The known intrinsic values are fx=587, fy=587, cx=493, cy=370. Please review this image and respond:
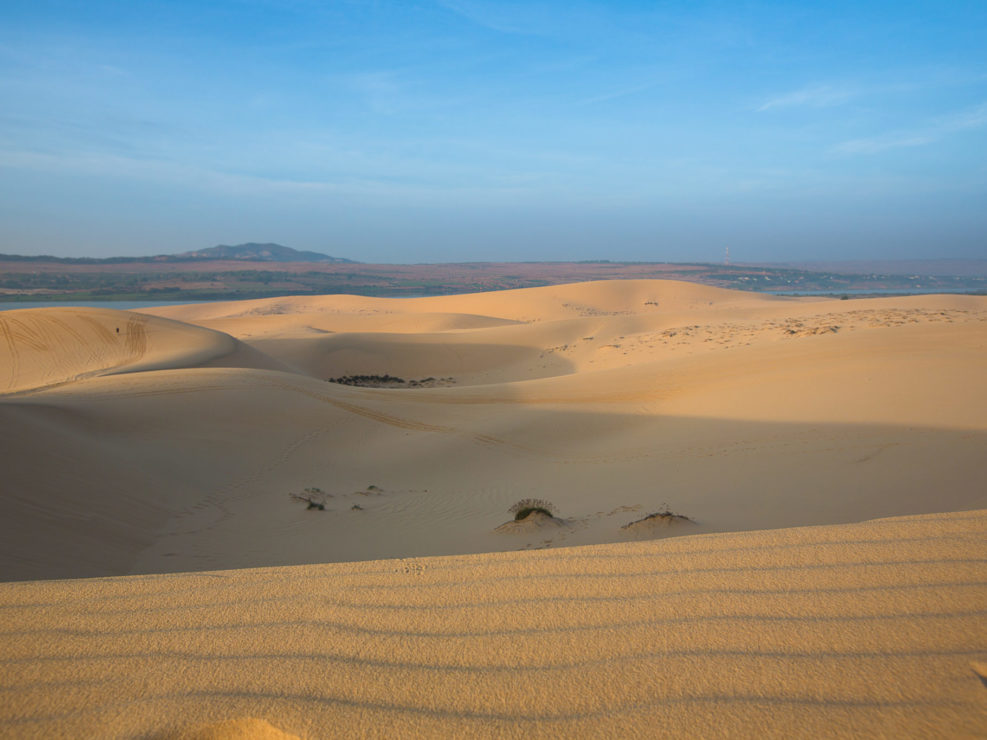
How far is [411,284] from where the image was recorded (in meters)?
97.3

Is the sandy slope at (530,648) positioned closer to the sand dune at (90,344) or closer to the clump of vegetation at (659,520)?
the clump of vegetation at (659,520)

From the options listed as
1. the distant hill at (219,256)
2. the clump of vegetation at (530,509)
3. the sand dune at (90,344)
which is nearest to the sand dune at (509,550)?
the clump of vegetation at (530,509)

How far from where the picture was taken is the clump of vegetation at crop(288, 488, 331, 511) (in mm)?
7766

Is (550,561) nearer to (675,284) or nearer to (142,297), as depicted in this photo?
(675,284)

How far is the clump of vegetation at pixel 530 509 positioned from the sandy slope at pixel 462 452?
24 cm

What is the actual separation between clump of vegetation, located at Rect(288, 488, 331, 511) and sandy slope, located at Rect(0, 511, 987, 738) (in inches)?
205

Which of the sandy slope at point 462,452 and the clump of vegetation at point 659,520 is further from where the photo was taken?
the sandy slope at point 462,452

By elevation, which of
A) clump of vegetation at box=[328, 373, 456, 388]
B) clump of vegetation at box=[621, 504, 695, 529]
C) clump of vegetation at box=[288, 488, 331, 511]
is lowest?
clump of vegetation at box=[328, 373, 456, 388]

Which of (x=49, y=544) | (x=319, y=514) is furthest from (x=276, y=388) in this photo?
(x=49, y=544)

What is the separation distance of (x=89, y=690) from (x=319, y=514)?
5841mm

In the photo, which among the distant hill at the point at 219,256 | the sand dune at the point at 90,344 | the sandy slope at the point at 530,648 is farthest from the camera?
the distant hill at the point at 219,256

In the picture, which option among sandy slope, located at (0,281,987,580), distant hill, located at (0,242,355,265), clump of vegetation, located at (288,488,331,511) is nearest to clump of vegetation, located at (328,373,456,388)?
sandy slope, located at (0,281,987,580)

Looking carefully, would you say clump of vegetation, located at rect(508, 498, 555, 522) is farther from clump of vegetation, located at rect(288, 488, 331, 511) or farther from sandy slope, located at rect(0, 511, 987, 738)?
sandy slope, located at rect(0, 511, 987, 738)

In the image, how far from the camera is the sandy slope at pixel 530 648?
5.62 ft
